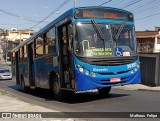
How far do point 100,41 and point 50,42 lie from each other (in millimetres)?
3229

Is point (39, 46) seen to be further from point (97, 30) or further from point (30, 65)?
point (97, 30)

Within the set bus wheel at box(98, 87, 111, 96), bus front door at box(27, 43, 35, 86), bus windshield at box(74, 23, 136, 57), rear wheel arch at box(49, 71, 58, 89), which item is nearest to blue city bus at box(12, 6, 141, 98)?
bus windshield at box(74, 23, 136, 57)

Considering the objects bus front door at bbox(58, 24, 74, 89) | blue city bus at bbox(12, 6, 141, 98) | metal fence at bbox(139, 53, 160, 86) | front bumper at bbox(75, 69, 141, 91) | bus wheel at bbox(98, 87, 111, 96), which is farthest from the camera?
metal fence at bbox(139, 53, 160, 86)

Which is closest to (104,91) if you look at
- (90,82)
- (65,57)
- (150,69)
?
(65,57)

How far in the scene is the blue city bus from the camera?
12.6 metres

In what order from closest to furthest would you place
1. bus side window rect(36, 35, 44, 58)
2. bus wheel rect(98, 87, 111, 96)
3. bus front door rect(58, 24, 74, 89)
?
1. bus front door rect(58, 24, 74, 89)
2. bus wheel rect(98, 87, 111, 96)
3. bus side window rect(36, 35, 44, 58)

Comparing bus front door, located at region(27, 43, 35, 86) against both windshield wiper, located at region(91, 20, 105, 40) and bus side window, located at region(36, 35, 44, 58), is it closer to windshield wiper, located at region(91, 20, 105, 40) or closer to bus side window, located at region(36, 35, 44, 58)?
bus side window, located at region(36, 35, 44, 58)

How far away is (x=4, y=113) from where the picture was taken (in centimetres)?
1067

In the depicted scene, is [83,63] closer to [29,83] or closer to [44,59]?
[44,59]

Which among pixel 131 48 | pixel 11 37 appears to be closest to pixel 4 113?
pixel 131 48

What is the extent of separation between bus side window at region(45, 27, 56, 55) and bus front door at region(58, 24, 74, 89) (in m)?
0.73

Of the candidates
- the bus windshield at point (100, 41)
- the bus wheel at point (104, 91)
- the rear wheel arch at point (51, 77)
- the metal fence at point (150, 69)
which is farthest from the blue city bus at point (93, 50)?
the metal fence at point (150, 69)

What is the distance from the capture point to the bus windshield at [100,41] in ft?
41.4

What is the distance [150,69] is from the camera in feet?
77.8
